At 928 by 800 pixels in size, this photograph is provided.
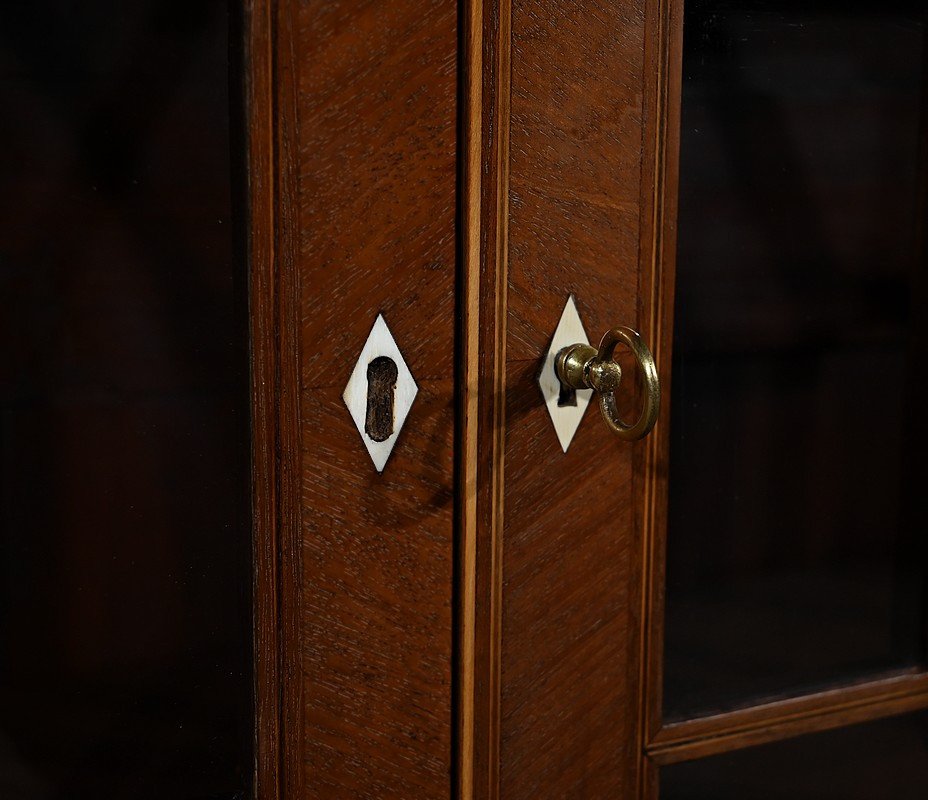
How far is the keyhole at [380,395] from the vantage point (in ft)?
1.68

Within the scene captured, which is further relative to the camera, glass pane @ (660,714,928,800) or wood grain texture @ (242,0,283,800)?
glass pane @ (660,714,928,800)

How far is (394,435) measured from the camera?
0.52 meters

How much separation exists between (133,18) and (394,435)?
247mm

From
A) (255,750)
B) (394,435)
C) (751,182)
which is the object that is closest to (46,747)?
(255,750)

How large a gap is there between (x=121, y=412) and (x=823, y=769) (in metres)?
0.56

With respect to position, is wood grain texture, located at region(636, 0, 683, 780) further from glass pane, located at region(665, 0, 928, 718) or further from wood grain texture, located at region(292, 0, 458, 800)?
wood grain texture, located at region(292, 0, 458, 800)

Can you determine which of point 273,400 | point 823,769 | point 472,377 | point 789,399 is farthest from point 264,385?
point 823,769

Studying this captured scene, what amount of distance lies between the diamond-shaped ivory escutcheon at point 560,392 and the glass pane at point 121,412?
179 millimetres

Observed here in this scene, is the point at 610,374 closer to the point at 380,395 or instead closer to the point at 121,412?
the point at 380,395

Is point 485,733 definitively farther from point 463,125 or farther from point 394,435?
point 463,125

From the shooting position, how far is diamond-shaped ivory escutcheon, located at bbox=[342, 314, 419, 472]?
1.67 feet

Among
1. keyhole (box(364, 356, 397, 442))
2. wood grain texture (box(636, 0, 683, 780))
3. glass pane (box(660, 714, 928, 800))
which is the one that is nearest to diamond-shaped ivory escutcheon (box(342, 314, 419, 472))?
keyhole (box(364, 356, 397, 442))

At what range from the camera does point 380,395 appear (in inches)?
20.3

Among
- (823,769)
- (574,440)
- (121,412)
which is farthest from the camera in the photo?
(823,769)
